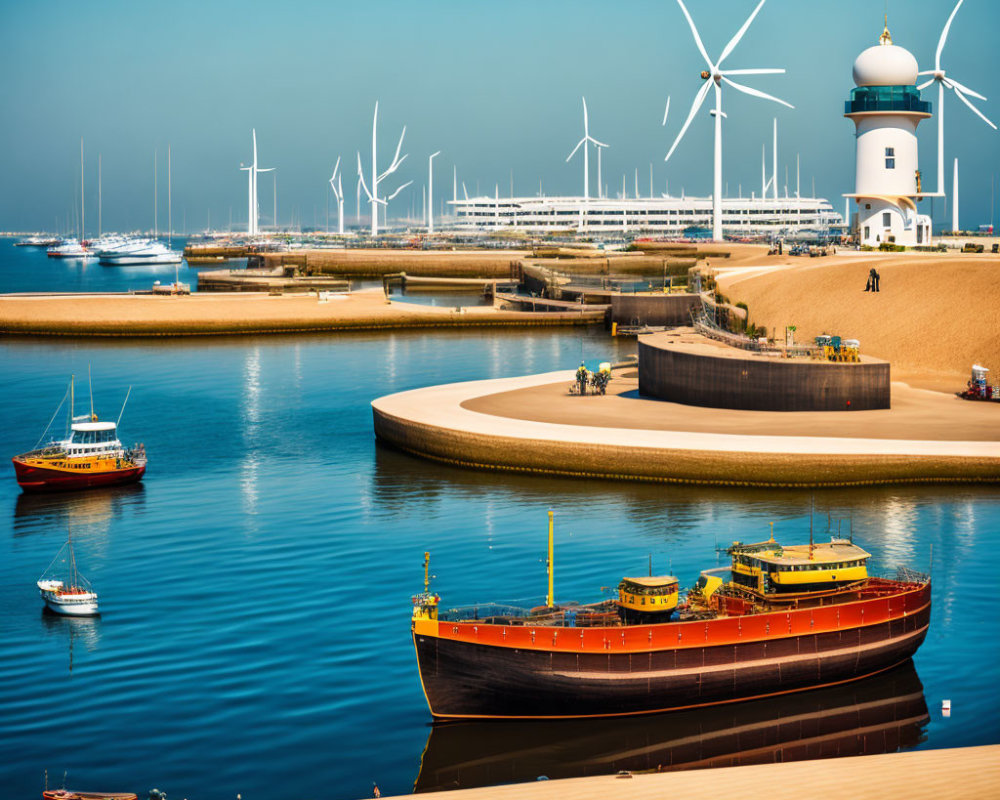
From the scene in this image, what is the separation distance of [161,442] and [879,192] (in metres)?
79.0

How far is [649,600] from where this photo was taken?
3781cm

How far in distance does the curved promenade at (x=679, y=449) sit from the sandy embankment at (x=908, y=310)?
43.0 feet

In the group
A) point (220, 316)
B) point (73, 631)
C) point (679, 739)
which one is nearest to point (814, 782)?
point (679, 739)

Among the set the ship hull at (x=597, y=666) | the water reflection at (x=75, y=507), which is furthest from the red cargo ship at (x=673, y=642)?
the water reflection at (x=75, y=507)

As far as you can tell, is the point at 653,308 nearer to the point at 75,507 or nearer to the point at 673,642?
the point at 75,507

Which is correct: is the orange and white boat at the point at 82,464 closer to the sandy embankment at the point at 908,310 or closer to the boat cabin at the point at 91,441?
the boat cabin at the point at 91,441

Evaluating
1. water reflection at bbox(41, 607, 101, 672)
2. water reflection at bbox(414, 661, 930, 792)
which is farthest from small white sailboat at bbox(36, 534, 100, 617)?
water reflection at bbox(414, 661, 930, 792)

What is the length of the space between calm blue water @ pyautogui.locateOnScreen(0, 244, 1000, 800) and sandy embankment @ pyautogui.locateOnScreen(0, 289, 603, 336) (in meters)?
59.5

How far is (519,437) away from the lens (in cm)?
6812

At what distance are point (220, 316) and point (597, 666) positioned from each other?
119m

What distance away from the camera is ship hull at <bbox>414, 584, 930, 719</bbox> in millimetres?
36719

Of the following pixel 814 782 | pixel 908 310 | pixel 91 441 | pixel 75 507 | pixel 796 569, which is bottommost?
pixel 814 782

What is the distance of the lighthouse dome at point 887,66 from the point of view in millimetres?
123875

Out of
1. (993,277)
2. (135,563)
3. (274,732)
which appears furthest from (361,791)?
(993,277)
